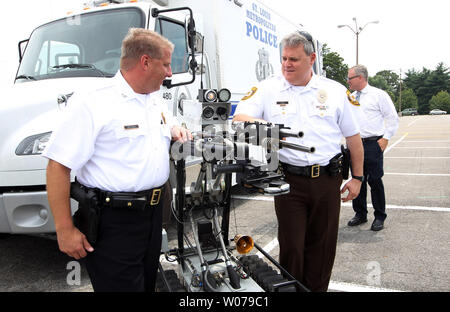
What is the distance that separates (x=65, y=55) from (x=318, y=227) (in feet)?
11.4

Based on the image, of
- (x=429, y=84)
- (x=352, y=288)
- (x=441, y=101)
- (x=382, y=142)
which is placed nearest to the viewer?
(x=352, y=288)

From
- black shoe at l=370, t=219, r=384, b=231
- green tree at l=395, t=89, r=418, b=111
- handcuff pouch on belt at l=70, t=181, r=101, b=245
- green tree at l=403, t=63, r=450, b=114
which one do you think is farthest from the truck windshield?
green tree at l=403, t=63, r=450, b=114

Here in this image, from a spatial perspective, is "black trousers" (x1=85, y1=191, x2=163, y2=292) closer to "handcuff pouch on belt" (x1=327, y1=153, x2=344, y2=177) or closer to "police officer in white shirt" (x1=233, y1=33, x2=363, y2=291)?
"police officer in white shirt" (x1=233, y1=33, x2=363, y2=291)

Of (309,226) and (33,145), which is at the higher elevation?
(33,145)

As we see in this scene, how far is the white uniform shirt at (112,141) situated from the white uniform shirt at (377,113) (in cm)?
362

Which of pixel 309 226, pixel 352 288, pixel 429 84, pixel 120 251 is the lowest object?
pixel 352 288

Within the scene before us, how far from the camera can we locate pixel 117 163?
6.37ft

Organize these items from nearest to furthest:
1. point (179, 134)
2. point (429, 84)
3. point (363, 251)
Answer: point (179, 134), point (363, 251), point (429, 84)

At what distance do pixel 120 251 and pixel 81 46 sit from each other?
307cm

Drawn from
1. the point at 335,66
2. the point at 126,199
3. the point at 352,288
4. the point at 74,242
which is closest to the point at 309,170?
the point at 126,199

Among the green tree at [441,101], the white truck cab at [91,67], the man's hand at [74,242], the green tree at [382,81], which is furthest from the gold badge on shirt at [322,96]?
the green tree at [382,81]

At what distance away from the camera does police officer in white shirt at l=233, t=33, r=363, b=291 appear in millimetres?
2621

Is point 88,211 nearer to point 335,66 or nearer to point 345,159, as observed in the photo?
point 345,159

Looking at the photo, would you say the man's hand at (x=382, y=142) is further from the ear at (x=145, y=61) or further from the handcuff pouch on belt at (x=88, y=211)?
the handcuff pouch on belt at (x=88, y=211)
